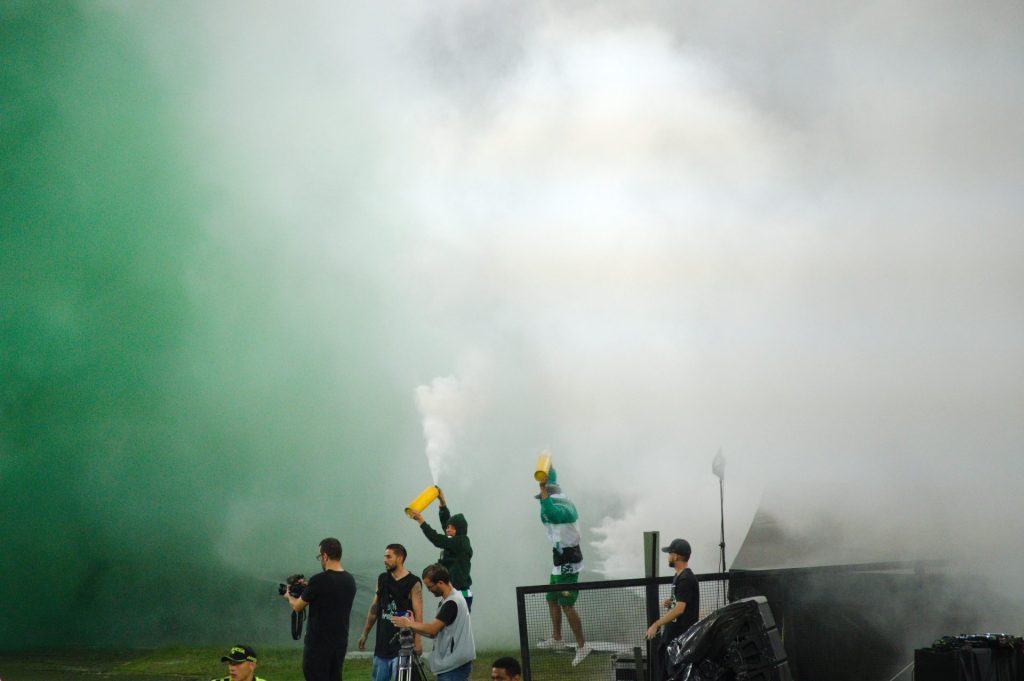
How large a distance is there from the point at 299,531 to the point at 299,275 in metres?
3.99

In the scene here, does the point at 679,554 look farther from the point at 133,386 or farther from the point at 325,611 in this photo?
the point at 133,386

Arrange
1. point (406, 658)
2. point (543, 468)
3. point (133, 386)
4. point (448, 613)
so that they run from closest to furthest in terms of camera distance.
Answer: point (448, 613)
point (406, 658)
point (543, 468)
point (133, 386)

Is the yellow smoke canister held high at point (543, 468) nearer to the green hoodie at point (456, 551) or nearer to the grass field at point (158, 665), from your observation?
the green hoodie at point (456, 551)

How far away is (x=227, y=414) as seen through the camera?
16297 mm

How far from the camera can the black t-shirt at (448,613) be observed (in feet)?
23.9

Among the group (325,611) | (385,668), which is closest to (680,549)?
(385,668)

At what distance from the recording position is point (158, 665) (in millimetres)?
11945

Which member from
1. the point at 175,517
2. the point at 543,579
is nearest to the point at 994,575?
the point at 543,579

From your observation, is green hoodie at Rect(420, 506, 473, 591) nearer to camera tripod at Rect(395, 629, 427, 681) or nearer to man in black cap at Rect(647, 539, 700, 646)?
camera tripod at Rect(395, 629, 427, 681)

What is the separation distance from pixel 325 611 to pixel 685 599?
2.63m

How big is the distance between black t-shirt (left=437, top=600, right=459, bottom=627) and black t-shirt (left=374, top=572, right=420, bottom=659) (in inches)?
24.7

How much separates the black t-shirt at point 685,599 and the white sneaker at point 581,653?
0.59 m

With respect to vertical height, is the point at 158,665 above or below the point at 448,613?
below

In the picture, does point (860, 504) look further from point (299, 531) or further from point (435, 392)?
point (299, 531)
